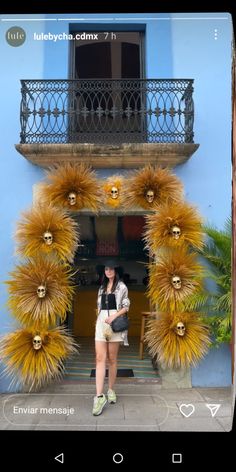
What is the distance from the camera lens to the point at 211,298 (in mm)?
2709

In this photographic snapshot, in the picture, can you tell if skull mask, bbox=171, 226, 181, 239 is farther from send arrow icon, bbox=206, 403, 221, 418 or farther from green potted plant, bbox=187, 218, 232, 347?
send arrow icon, bbox=206, 403, 221, 418

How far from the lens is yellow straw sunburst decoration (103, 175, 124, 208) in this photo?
2764 mm

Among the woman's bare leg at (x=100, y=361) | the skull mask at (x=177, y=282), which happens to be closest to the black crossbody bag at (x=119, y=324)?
the woman's bare leg at (x=100, y=361)

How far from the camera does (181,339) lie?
2783 mm

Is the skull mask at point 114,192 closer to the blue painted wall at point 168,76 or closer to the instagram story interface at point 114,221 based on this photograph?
the instagram story interface at point 114,221

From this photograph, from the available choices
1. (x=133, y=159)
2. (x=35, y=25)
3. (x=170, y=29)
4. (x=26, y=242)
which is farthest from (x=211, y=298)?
(x=35, y=25)

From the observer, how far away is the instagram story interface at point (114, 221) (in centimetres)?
229

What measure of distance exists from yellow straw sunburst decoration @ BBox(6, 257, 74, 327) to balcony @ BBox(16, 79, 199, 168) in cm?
72

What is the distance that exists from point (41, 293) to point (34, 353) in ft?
1.31

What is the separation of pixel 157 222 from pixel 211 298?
0.66 meters
